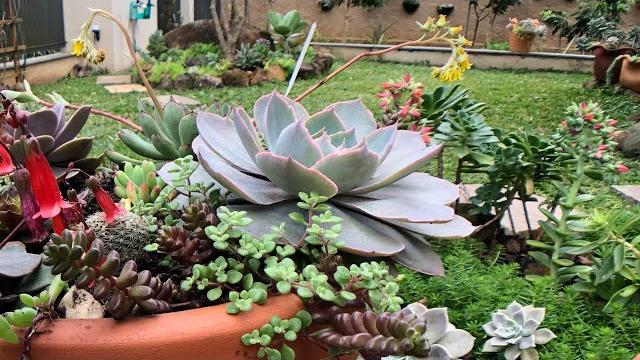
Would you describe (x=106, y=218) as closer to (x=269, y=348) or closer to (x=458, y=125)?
(x=269, y=348)

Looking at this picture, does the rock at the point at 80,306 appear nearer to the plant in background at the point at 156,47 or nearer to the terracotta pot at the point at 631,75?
the terracotta pot at the point at 631,75

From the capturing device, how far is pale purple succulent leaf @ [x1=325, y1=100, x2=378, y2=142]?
1.36 m

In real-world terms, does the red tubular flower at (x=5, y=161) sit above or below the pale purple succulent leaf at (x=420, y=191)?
above

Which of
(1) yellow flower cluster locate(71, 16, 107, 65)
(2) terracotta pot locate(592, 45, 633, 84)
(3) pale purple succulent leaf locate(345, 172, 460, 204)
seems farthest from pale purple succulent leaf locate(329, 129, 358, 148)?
(2) terracotta pot locate(592, 45, 633, 84)

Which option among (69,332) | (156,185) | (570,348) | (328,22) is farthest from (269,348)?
(328,22)

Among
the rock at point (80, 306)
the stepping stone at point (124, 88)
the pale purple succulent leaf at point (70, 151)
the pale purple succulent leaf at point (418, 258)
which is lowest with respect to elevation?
the stepping stone at point (124, 88)

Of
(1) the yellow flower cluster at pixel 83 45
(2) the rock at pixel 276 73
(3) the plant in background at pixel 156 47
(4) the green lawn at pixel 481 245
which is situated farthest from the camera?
(3) the plant in background at pixel 156 47

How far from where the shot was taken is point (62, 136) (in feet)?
4.41

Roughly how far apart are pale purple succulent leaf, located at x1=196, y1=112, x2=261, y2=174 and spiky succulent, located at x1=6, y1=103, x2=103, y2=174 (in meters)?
0.28

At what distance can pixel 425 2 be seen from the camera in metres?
14.5

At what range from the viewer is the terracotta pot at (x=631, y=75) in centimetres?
683

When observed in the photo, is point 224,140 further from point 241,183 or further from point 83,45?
point 83,45

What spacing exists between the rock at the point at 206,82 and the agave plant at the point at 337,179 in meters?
6.48

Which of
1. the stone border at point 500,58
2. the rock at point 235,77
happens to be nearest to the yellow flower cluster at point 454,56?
the rock at point 235,77
